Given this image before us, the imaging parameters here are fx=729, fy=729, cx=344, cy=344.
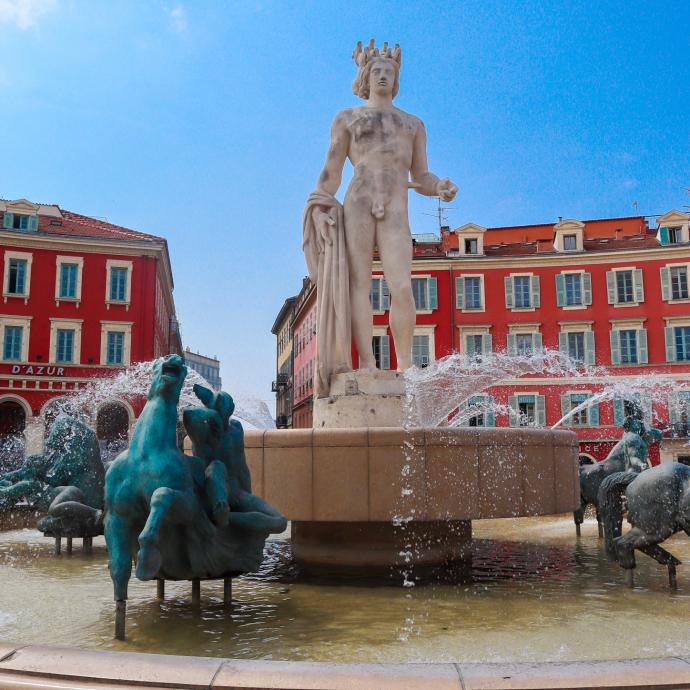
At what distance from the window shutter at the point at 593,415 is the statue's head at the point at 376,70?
30.2m

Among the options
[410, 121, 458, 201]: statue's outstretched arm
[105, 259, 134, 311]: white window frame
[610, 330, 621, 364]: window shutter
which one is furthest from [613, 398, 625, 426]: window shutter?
[410, 121, 458, 201]: statue's outstretched arm

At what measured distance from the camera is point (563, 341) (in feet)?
126

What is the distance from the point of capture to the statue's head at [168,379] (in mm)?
4320

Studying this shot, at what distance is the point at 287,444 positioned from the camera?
5.85 m

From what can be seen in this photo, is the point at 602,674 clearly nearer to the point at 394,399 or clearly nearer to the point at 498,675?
the point at 498,675

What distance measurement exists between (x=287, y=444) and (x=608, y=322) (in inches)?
1388

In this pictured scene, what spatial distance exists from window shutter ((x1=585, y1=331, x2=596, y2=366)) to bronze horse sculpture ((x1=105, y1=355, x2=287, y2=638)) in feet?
116

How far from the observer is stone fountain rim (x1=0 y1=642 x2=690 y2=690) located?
2.49m

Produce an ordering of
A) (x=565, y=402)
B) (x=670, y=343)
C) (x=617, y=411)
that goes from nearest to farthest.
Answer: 1. (x=617, y=411)
2. (x=565, y=402)
3. (x=670, y=343)

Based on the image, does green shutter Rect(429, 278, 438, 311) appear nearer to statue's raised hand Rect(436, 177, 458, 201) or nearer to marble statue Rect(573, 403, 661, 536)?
marble statue Rect(573, 403, 661, 536)

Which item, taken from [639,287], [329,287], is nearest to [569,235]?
[639,287]

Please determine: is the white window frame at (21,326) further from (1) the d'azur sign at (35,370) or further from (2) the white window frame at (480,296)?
(2) the white window frame at (480,296)

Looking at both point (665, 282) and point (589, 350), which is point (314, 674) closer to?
point (589, 350)

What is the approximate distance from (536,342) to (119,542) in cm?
3619
